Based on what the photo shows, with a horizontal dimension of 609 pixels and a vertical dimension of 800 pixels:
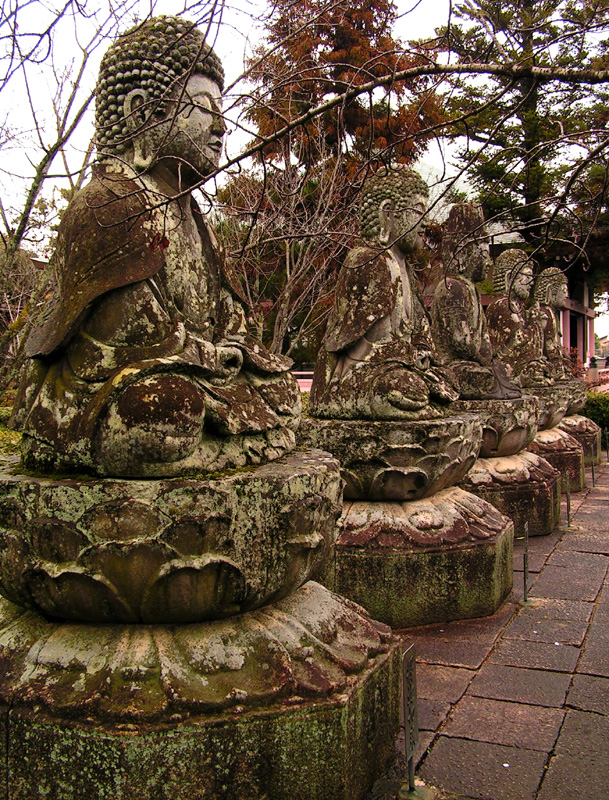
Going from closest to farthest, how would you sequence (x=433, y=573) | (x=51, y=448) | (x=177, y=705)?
1. (x=177, y=705)
2. (x=51, y=448)
3. (x=433, y=573)

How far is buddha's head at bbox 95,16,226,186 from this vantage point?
2.69 metres

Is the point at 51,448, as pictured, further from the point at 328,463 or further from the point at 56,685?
the point at 328,463

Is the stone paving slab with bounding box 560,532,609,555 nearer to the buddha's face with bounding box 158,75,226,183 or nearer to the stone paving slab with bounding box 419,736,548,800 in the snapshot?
the stone paving slab with bounding box 419,736,548,800

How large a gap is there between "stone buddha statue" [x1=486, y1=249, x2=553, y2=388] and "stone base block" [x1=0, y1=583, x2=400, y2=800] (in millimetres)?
6442

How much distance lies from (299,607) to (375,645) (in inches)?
12.3

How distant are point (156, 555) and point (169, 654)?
326 millimetres

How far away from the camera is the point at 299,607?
2621 mm

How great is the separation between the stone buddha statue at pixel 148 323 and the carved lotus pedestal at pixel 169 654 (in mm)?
Answer: 159

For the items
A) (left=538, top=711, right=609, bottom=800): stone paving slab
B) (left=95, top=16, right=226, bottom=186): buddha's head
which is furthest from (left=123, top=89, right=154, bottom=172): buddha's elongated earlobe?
(left=538, top=711, right=609, bottom=800): stone paving slab

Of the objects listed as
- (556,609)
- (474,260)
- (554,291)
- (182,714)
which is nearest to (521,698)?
(556,609)

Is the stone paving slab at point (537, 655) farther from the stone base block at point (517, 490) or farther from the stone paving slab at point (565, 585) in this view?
the stone base block at point (517, 490)

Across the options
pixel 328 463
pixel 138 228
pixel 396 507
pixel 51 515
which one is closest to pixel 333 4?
pixel 138 228

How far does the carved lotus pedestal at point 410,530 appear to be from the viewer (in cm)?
400

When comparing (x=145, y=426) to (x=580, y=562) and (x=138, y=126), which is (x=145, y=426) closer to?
(x=138, y=126)
